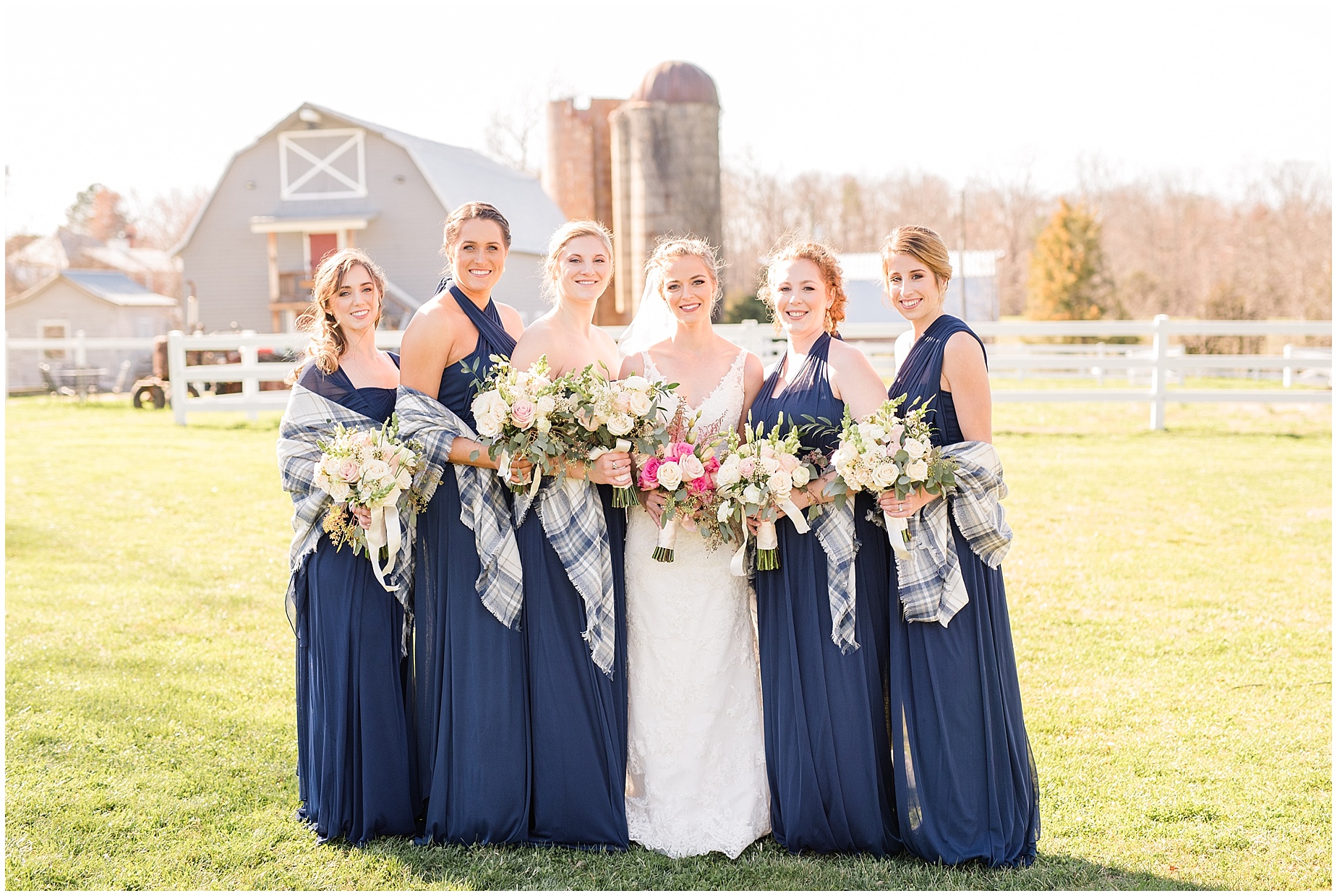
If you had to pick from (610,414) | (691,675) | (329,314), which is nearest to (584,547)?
(610,414)

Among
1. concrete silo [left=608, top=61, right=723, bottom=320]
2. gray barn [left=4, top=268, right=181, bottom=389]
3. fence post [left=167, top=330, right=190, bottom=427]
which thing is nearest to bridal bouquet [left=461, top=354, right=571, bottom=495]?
concrete silo [left=608, top=61, right=723, bottom=320]

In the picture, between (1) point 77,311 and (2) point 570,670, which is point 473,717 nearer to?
(2) point 570,670

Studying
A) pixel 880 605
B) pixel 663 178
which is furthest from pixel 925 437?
pixel 663 178

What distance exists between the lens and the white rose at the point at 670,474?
3656 millimetres

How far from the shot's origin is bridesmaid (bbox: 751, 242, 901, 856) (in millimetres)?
3744

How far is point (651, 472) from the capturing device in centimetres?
373

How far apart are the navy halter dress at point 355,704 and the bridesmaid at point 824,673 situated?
54.8 inches

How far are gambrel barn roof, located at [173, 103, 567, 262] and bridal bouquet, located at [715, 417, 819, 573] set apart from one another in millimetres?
21576

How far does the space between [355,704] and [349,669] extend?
0.13m

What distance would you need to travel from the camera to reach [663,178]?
15.6 meters

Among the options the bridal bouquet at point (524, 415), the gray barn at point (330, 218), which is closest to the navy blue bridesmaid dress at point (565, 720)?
the bridal bouquet at point (524, 415)

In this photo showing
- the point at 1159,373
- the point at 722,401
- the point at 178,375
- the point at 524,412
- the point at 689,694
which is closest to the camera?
the point at 524,412

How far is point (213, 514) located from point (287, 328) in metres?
17.7

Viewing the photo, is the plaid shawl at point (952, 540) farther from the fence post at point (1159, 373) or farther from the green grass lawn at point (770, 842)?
the fence post at point (1159, 373)
